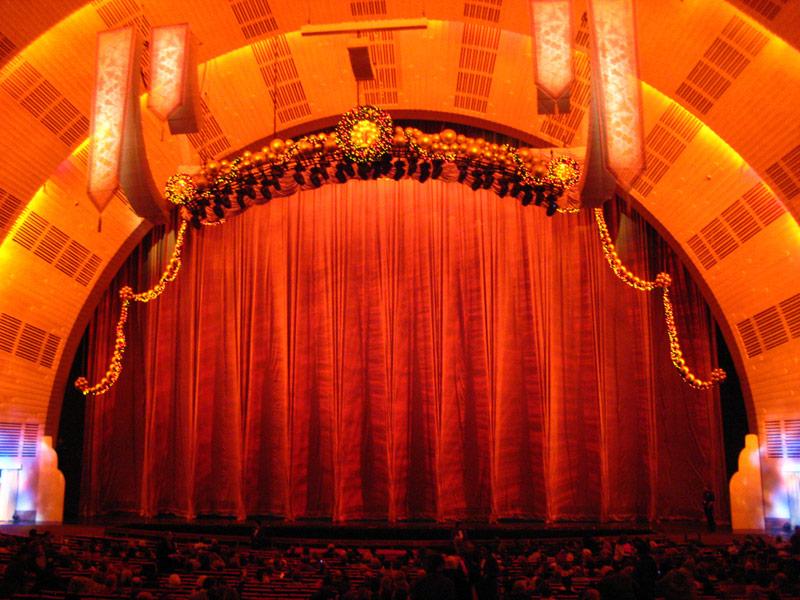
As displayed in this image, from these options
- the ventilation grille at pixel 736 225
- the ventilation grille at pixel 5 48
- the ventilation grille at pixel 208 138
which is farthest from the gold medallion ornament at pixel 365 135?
the ventilation grille at pixel 736 225

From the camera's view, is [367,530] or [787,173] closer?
[787,173]

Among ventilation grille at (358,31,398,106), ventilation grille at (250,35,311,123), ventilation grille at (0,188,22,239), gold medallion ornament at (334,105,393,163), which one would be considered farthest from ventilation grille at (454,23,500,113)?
ventilation grille at (0,188,22,239)

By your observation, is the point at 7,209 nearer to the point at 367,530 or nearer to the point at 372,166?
the point at 372,166

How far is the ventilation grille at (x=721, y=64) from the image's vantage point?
1162 cm

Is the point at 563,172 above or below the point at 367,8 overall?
below

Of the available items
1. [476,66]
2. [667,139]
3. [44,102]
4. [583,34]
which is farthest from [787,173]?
[44,102]

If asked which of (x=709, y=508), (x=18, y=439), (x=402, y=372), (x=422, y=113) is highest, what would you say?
(x=422, y=113)

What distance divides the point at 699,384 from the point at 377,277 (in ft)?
22.3

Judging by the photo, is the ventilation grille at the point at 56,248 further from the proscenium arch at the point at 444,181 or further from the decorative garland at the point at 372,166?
the decorative garland at the point at 372,166

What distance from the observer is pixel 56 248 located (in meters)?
15.4

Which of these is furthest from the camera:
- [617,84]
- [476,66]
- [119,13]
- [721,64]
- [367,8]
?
[476,66]

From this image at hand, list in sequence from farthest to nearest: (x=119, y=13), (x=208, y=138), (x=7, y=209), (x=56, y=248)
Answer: (x=208, y=138) → (x=56, y=248) → (x=7, y=209) → (x=119, y=13)

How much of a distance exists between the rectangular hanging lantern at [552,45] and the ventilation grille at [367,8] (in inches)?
168

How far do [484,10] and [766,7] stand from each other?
4.70 metres
